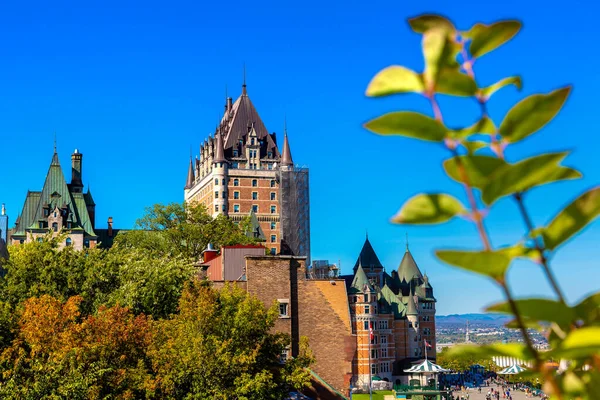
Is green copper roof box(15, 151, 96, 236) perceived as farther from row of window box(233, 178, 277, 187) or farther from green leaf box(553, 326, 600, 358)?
green leaf box(553, 326, 600, 358)

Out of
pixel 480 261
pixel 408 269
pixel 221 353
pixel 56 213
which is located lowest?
pixel 221 353

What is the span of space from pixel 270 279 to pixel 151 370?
11240 millimetres

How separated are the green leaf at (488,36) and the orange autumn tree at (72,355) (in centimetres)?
2890

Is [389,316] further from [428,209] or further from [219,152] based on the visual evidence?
[428,209]

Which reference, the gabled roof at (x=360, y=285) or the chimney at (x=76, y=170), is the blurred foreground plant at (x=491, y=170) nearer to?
the gabled roof at (x=360, y=285)

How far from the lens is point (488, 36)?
80.3 inches

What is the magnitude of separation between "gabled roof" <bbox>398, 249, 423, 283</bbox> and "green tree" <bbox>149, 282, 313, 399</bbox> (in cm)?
9396

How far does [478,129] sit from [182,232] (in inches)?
3457

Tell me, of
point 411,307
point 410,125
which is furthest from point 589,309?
point 411,307

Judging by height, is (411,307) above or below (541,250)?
above

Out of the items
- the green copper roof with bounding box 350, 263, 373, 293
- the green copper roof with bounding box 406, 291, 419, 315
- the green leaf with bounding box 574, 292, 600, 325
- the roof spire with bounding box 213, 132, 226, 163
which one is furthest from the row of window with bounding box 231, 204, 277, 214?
the green leaf with bounding box 574, 292, 600, 325

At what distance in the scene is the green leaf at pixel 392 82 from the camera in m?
1.90

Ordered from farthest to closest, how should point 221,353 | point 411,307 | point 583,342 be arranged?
point 411,307, point 221,353, point 583,342

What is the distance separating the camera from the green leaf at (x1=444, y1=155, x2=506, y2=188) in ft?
A: 6.19
